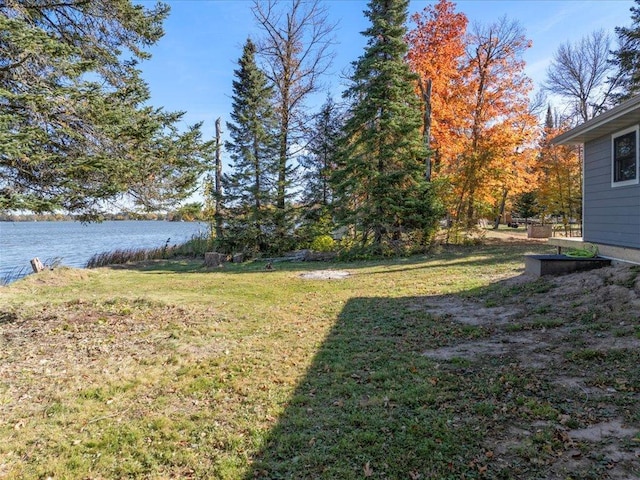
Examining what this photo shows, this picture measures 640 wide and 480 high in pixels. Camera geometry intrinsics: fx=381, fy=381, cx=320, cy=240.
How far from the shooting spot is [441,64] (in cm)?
1652

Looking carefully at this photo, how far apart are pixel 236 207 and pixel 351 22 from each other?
10232mm

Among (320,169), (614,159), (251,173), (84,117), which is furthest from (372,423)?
(320,169)

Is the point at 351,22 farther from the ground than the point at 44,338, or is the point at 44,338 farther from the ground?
the point at 351,22

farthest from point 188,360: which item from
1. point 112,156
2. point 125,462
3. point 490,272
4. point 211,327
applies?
point 490,272

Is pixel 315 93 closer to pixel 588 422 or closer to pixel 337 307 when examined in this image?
pixel 337 307

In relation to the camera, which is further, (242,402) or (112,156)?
(112,156)

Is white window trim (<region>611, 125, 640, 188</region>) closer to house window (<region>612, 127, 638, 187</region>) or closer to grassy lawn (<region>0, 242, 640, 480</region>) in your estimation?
house window (<region>612, 127, 638, 187</region>)

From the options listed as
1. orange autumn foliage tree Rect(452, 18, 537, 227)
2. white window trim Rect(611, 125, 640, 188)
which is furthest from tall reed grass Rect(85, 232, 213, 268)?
white window trim Rect(611, 125, 640, 188)

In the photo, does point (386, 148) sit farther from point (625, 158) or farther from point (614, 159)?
point (625, 158)

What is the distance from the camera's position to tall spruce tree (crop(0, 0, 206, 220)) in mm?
4211

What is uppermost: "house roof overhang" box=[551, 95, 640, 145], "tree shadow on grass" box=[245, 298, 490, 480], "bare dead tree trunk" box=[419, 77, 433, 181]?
A: "bare dead tree trunk" box=[419, 77, 433, 181]

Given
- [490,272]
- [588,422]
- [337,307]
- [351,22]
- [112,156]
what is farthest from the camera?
[351,22]

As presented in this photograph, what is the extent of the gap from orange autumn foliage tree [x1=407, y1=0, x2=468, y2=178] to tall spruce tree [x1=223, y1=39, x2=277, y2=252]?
677 centimetres

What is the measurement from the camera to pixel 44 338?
510cm
